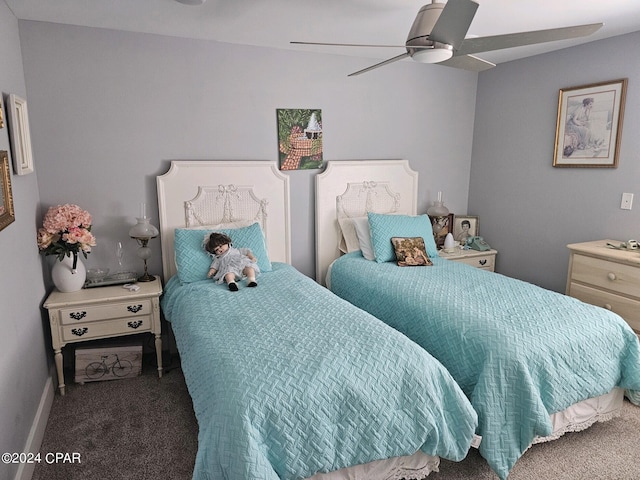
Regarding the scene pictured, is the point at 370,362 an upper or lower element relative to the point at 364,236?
lower

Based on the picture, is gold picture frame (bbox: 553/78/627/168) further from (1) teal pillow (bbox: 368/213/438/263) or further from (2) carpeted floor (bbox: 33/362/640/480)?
(2) carpeted floor (bbox: 33/362/640/480)

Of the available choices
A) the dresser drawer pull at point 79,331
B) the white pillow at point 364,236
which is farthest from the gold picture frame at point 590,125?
the dresser drawer pull at point 79,331

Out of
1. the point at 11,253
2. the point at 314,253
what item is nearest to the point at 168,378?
the point at 11,253

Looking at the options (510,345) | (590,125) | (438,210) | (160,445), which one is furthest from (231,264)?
(590,125)

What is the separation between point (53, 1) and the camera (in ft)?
7.52

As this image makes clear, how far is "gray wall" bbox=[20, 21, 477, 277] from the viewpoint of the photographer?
2740 mm

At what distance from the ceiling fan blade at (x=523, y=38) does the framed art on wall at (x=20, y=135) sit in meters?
2.27

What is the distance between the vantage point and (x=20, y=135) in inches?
93.4

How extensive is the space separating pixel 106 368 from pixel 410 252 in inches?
88.5

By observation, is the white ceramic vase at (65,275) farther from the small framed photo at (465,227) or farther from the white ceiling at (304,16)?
the small framed photo at (465,227)

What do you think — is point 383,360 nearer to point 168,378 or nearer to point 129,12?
point 168,378

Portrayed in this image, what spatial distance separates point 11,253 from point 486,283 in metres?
2.63

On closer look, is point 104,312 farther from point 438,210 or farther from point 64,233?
point 438,210

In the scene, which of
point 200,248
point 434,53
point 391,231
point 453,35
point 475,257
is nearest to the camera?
point 453,35
